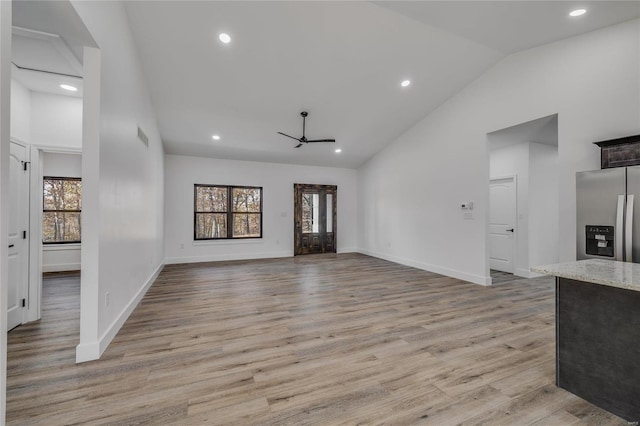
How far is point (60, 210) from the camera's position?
19.8 ft

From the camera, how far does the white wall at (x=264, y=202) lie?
690cm

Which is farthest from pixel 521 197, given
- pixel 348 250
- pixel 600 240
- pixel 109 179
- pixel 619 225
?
pixel 109 179

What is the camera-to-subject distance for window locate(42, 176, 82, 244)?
234 inches

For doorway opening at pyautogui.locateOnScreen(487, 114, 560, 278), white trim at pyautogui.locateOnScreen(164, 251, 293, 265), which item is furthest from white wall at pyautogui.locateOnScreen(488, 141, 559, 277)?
white trim at pyautogui.locateOnScreen(164, 251, 293, 265)

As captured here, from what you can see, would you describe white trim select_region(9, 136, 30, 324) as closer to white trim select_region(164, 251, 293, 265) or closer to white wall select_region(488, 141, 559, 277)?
white trim select_region(164, 251, 293, 265)

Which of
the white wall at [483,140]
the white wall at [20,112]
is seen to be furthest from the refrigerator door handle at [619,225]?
the white wall at [20,112]

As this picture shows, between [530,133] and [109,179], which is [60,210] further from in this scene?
[530,133]

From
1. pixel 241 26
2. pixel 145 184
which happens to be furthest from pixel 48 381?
pixel 241 26

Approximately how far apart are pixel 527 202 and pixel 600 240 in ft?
8.11

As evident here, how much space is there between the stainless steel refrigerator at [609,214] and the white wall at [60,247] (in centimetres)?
886

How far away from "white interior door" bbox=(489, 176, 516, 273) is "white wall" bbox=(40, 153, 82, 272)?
9141 millimetres

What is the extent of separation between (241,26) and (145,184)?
267 centimetres

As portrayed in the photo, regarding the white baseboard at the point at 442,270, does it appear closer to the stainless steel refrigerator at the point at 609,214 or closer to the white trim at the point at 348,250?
the white trim at the point at 348,250

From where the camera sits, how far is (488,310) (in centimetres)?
348
